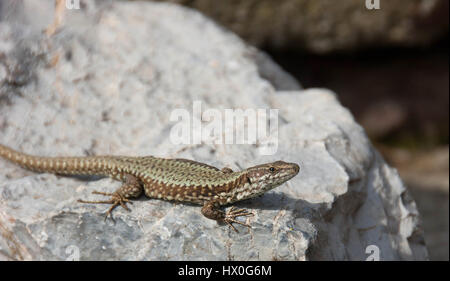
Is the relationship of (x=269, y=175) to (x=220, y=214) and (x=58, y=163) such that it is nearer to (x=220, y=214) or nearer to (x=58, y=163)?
(x=220, y=214)

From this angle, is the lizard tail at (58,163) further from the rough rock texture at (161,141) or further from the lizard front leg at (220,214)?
the lizard front leg at (220,214)

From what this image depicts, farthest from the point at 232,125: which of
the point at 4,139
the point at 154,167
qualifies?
the point at 4,139

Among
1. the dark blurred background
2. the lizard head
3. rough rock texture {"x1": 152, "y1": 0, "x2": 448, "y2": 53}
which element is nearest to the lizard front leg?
the lizard head

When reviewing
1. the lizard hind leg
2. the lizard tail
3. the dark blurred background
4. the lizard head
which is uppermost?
the dark blurred background

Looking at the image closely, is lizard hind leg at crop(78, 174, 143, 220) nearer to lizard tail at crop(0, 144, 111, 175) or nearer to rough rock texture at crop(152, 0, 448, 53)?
lizard tail at crop(0, 144, 111, 175)
